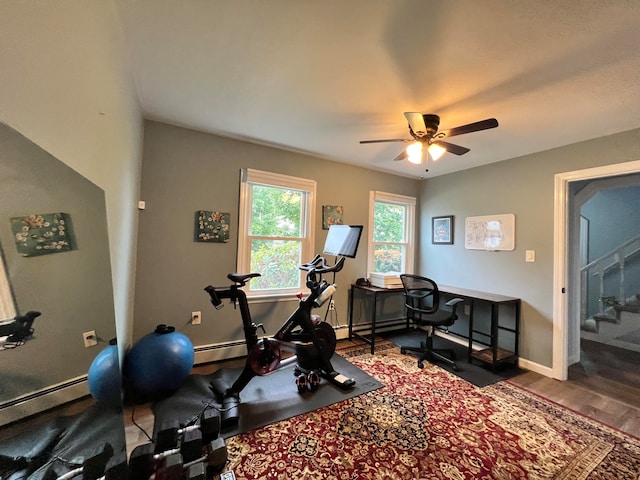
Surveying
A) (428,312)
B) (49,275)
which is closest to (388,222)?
(428,312)

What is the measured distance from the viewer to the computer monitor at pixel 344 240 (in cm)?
240

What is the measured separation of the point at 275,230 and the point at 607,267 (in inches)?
210

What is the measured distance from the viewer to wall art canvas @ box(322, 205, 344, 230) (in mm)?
3527

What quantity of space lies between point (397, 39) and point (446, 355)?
322cm

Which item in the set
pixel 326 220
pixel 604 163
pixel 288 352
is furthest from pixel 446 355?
pixel 604 163

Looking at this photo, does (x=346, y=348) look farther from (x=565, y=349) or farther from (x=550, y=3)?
(x=550, y=3)

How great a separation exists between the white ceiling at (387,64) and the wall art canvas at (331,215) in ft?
3.64

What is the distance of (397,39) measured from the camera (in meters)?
1.47

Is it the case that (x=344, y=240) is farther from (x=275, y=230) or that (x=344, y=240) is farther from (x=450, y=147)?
(x=450, y=147)

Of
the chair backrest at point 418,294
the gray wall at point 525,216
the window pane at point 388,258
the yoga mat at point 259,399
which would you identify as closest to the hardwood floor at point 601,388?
the gray wall at point 525,216

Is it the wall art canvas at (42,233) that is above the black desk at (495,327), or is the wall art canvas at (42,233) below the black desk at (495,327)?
above

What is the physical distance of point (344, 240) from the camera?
2.51 metres

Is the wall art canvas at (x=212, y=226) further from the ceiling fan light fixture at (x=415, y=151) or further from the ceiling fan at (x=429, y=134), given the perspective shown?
the ceiling fan light fixture at (x=415, y=151)

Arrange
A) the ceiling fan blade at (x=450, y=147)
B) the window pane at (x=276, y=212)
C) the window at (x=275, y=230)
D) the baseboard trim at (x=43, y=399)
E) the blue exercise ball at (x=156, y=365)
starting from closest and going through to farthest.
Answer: the baseboard trim at (x=43, y=399) → the blue exercise ball at (x=156, y=365) → the ceiling fan blade at (x=450, y=147) → the window at (x=275, y=230) → the window pane at (x=276, y=212)
